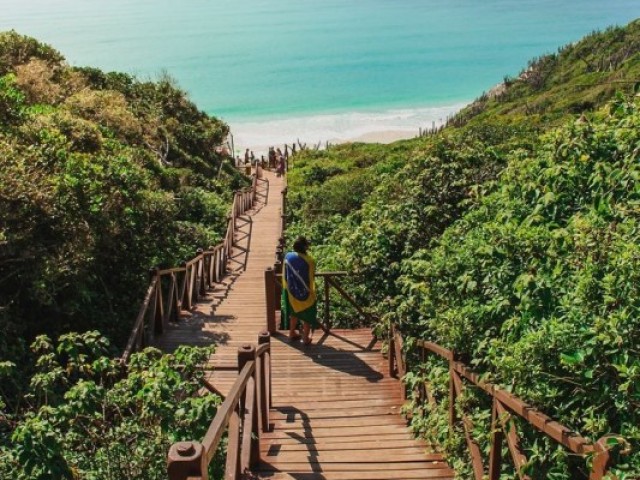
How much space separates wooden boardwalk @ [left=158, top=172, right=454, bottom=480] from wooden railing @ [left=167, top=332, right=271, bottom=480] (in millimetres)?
298

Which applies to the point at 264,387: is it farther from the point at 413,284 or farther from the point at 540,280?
the point at 540,280

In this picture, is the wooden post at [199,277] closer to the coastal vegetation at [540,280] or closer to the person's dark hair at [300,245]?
the coastal vegetation at [540,280]

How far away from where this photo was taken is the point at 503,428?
3.51 m

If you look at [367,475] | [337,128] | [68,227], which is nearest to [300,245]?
[68,227]

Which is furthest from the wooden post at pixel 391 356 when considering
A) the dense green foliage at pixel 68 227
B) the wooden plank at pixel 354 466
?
the dense green foliage at pixel 68 227

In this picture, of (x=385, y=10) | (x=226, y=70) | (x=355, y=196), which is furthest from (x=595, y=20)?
(x=355, y=196)

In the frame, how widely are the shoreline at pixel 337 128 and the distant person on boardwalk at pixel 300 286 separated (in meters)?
38.1

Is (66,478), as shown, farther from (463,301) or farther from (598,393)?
(463,301)

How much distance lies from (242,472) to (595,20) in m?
138

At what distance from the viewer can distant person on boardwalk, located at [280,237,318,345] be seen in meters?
7.13

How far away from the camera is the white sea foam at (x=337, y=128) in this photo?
160 ft

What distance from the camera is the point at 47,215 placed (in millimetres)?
6566

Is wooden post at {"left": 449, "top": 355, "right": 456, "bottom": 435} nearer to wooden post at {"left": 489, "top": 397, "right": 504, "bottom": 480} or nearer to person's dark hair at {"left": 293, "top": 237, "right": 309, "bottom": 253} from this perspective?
wooden post at {"left": 489, "top": 397, "right": 504, "bottom": 480}

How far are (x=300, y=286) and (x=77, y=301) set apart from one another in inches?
111
